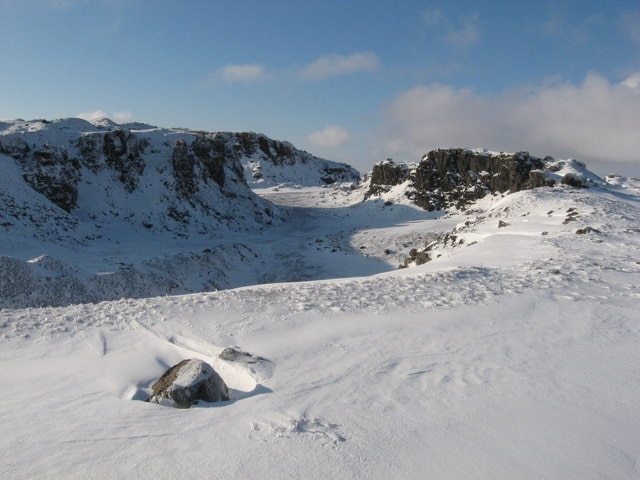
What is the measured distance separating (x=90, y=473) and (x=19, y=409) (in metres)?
2.30

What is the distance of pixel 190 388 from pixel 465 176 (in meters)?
45.6

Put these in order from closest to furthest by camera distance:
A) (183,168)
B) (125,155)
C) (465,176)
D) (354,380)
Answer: (354,380), (125,155), (183,168), (465,176)

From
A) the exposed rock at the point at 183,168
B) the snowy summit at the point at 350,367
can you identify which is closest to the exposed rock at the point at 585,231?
the snowy summit at the point at 350,367

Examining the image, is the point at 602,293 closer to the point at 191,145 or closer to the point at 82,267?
the point at 82,267

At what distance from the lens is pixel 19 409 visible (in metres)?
6.25

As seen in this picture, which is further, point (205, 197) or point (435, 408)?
point (205, 197)

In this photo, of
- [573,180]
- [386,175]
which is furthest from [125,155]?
[573,180]

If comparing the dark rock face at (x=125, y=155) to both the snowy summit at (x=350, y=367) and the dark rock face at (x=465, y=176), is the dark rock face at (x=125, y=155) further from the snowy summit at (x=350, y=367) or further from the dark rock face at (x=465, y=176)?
the dark rock face at (x=465, y=176)

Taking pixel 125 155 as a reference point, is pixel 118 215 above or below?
below

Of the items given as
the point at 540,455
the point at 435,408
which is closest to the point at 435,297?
the point at 435,408

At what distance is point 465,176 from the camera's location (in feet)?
156

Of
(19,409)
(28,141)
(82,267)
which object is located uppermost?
(28,141)

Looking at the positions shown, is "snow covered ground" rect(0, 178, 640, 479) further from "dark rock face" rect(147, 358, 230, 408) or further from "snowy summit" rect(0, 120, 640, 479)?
"dark rock face" rect(147, 358, 230, 408)

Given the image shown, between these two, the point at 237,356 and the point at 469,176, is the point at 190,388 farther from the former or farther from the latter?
the point at 469,176
